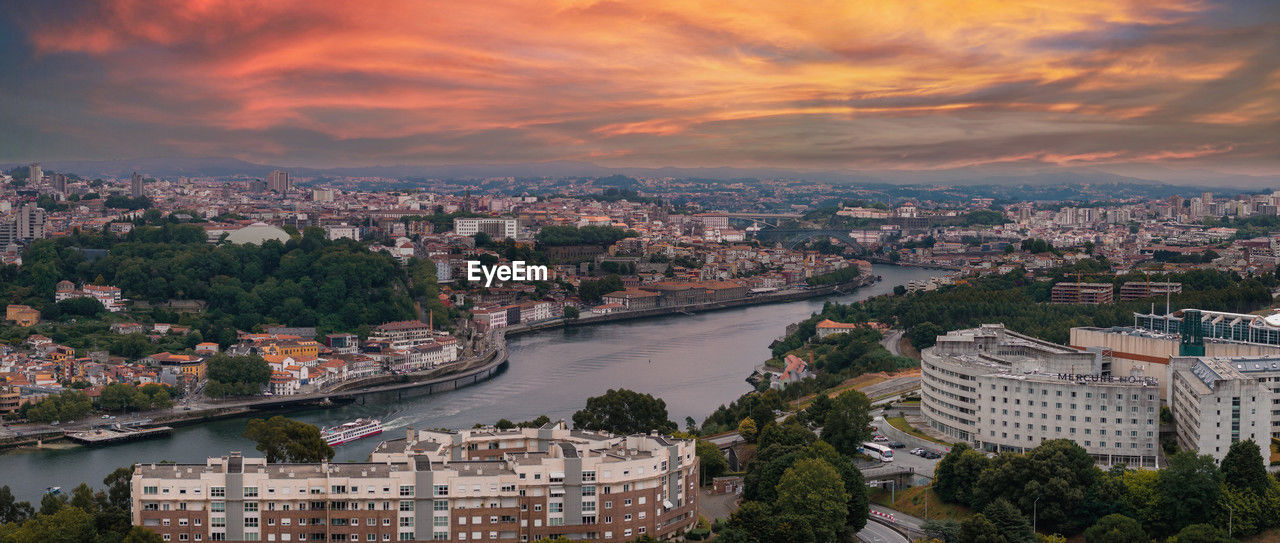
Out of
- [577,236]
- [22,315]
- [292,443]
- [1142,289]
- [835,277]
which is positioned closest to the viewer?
[292,443]

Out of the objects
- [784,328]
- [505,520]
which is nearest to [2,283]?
[784,328]

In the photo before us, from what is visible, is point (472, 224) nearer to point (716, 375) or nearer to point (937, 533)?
point (716, 375)

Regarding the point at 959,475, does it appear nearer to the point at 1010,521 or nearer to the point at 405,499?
the point at 1010,521

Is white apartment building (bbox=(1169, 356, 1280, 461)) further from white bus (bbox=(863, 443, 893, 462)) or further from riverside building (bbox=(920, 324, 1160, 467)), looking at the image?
white bus (bbox=(863, 443, 893, 462))

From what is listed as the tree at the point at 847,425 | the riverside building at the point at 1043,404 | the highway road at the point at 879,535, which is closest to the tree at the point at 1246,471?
the riverside building at the point at 1043,404

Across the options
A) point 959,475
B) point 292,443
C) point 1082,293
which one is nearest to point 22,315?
point 292,443

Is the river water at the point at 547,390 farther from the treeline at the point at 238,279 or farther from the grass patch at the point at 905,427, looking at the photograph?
the grass patch at the point at 905,427
